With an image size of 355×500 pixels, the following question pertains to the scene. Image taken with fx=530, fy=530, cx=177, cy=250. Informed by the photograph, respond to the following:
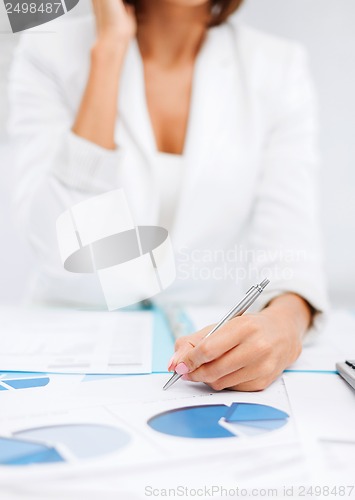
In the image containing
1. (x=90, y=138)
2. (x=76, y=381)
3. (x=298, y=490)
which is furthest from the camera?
(x=90, y=138)

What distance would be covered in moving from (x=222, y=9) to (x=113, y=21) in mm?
156

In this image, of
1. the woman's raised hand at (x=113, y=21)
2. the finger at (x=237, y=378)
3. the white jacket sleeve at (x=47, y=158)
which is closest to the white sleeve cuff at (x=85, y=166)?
the white jacket sleeve at (x=47, y=158)

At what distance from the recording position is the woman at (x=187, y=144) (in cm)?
48

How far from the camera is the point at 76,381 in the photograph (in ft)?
1.18

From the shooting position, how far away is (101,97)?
1.79ft

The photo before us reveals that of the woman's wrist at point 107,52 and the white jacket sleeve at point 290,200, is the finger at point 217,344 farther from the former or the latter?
the woman's wrist at point 107,52

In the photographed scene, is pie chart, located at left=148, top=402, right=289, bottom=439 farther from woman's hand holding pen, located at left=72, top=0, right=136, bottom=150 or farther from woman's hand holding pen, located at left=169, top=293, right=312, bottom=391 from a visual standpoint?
woman's hand holding pen, located at left=72, top=0, right=136, bottom=150

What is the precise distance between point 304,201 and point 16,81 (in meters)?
0.32

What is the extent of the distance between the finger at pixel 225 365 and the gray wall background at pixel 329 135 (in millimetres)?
278

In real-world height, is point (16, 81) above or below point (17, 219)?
above

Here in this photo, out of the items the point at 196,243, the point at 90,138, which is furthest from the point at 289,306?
the point at 90,138

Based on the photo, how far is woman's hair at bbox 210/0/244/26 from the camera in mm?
626

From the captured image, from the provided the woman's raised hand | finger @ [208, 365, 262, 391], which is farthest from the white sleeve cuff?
finger @ [208, 365, 262, 391]

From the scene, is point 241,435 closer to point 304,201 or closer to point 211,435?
point 211,435
